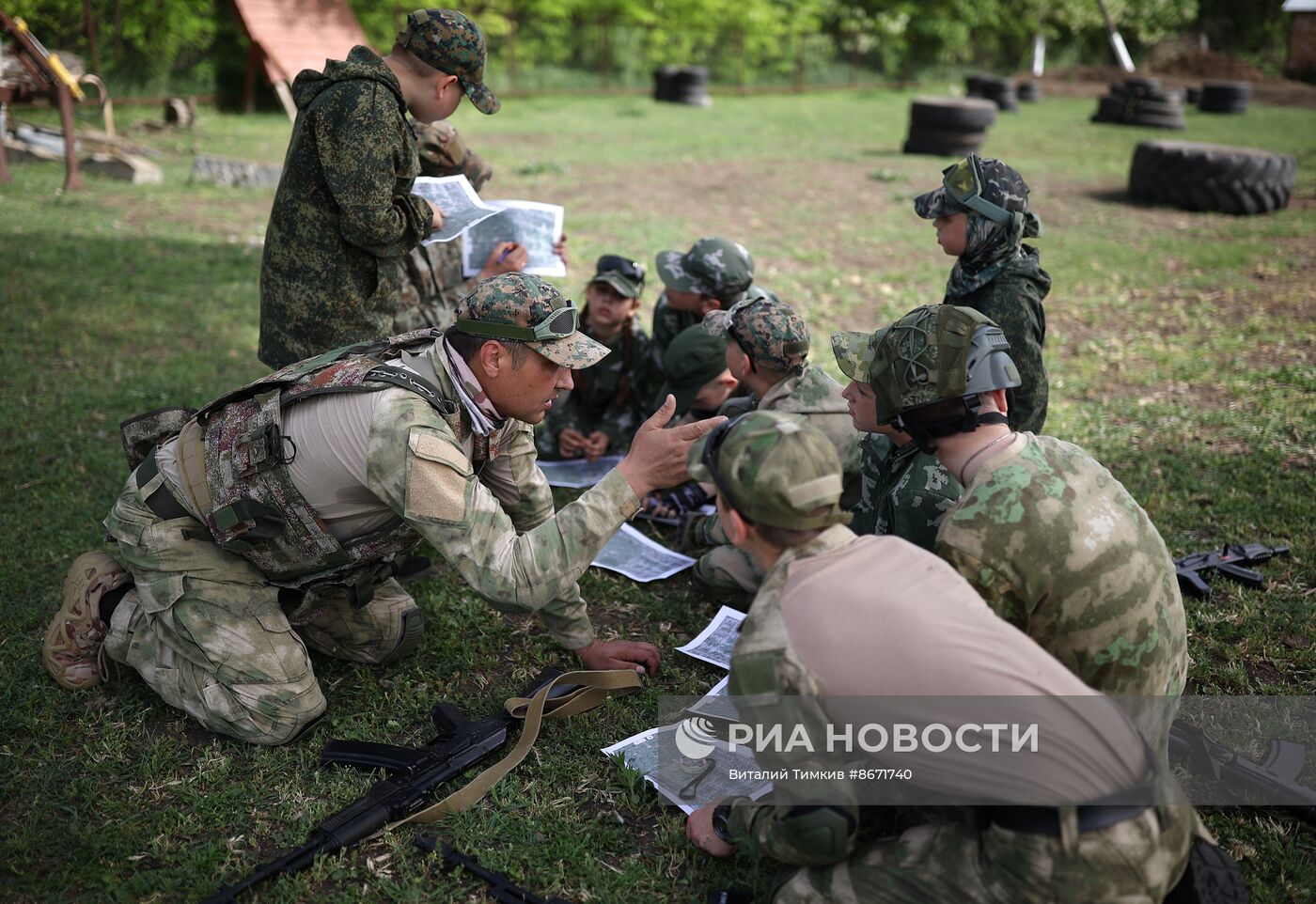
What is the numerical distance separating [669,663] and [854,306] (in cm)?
511

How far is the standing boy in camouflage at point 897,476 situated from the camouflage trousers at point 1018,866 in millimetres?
1144

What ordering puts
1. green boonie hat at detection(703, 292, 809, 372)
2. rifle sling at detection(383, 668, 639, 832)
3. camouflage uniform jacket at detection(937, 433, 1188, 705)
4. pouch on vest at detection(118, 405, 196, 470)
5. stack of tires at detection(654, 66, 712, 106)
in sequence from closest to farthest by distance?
1. camouflage uniform jacket at detection(937, 433, 1188, 705)
2. rifle sling at detection(383, 668, 639, 832)
3. pouch on vest at detection(118, 405, 196, 470)
4. green boonie hat at detection(703, 292, 809, 372)
5. stack of tires at detection(654, 66, 712, 106)

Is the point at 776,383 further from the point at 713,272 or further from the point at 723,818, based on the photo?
the point at 723,818

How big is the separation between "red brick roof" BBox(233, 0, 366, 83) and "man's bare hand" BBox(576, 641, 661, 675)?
53.3ft

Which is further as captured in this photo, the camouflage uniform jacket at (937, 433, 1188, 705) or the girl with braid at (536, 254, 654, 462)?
the girl with braid at (536, 254, 654, 462)

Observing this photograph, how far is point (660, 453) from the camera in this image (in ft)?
9.95

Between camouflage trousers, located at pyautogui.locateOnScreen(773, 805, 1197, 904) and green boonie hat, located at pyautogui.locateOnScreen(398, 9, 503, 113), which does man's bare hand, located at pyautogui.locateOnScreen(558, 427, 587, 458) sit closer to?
green boonie hat, located at pyautogui.locateOnScreen(398, 9, 503, 113)

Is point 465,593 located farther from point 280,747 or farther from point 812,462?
point 812,462

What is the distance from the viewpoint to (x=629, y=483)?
3064mm

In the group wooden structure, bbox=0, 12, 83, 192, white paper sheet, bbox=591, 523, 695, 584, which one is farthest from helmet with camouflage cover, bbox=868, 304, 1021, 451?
wooden structure, bbox=0, 12, 83, 192

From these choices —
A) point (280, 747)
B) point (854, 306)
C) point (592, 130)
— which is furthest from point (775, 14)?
point (280, 747)

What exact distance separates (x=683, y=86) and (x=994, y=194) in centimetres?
1993

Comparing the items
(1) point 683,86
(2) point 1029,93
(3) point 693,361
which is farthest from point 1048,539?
(2) point 1029,93

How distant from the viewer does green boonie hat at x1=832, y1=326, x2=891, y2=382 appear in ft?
11.1
